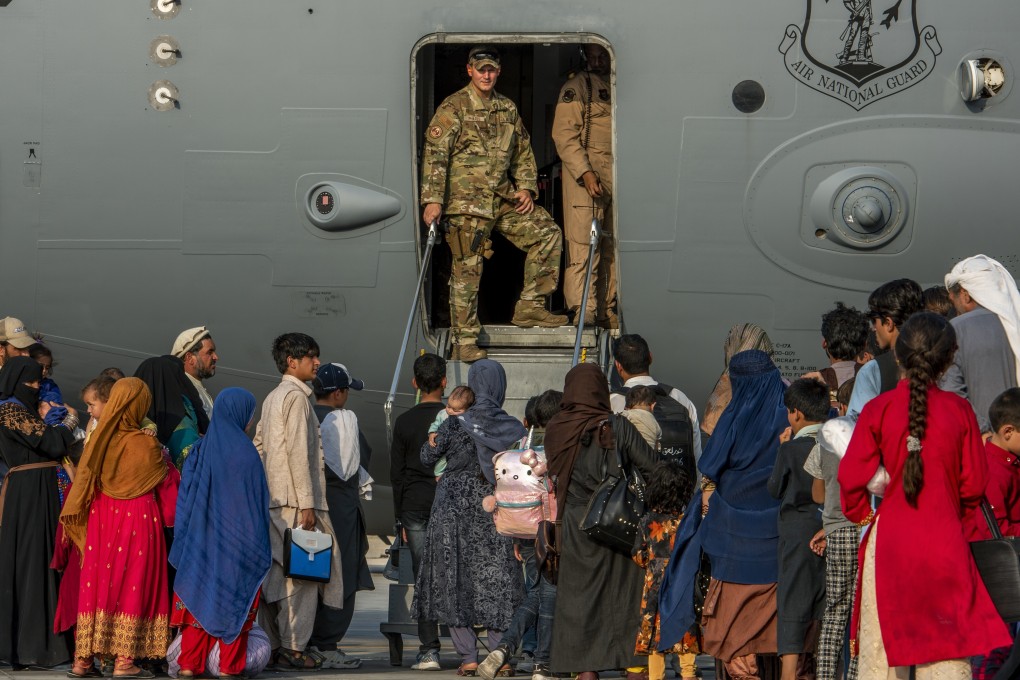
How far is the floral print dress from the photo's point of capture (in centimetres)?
686

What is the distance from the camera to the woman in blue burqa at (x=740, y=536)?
6.43 metres

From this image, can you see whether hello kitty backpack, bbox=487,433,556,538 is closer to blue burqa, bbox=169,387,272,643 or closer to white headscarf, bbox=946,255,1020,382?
blue burqa, bbox=169,387,272,643

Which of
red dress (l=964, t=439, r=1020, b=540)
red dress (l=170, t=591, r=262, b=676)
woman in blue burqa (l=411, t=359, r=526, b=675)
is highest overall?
red dress (l=964, t=439, r=1020, b=540)

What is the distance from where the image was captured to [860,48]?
30.7 feet

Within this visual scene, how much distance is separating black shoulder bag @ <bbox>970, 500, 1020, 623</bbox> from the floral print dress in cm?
198

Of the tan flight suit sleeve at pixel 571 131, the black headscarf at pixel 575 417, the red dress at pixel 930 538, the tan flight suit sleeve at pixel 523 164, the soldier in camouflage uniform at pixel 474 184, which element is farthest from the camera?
the tan flight suit sleeve at pixel 523 164

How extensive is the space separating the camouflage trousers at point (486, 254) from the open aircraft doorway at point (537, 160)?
15cm

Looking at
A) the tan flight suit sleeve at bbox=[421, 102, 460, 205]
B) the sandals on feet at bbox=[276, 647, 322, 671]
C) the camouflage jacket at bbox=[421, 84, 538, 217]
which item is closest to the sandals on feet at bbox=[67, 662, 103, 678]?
the sandals on feet at bbox=[276, 647, 322, 671]

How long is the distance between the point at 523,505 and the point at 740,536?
1.44 metres

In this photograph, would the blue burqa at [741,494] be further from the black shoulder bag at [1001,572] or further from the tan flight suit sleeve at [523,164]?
the tan flight suit sleeve at [523,164]

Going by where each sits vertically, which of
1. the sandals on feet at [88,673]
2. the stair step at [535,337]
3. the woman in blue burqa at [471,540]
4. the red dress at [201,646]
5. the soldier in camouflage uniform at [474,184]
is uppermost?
the soldier in camouflage uniform at [474,184]

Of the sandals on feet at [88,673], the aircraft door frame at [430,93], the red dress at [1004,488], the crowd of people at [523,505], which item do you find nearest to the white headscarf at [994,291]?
the crowd of people at [523,505]

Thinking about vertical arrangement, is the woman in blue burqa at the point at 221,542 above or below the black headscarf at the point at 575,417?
below

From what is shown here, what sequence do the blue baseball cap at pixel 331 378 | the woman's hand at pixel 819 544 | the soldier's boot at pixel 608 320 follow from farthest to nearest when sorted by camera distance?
the soldier's boot at pixel 608 320, the blue baseball cap at pixel 331 378, the woman's hand at pixel 819 544
